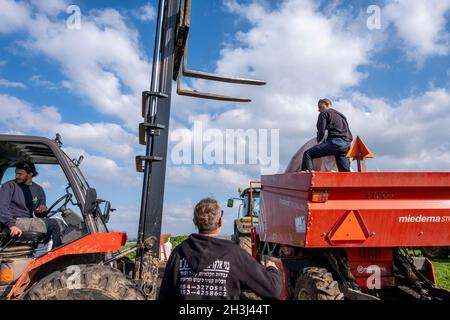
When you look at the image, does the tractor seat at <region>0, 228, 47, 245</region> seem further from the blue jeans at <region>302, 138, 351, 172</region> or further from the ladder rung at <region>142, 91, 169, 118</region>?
the blue jeans at <region>302, 138, 351, 172</region>

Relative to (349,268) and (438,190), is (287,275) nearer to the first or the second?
(349,268)

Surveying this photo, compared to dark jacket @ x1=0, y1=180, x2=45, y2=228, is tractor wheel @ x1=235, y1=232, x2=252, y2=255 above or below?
below

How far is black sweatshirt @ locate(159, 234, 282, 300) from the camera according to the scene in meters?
2.40

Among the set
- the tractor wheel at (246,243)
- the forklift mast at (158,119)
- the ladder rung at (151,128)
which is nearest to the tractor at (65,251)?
the forklift mast at (158,119)

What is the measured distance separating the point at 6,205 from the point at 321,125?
174 inches

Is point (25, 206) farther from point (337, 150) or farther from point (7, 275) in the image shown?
point (337, 150)

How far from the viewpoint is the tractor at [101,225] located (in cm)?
350

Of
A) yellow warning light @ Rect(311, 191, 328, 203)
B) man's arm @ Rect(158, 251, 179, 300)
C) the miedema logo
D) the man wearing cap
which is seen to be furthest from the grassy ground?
the man wearing cap

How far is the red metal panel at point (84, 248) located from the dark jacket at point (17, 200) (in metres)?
0.73

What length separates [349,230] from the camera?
178 inches

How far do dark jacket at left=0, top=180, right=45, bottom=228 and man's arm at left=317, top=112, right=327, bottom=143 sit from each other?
4.03 metres
